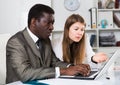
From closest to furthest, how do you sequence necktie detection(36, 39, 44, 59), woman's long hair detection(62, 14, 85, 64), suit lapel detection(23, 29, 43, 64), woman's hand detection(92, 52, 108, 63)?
suit lapel detection(23, 29, 43, 64)
necktie detection(36, 39, 44, 59)
woman's hand detection(92, 52, 108, 63)
woman's long hair detection(62, 14, 85, 64)

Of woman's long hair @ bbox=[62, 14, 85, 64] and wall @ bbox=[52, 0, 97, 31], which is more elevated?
wall @ bbox=[52, 0, 97, 31]

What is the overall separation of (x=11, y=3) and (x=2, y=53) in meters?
2.26

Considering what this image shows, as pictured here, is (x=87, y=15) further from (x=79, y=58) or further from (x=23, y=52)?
(x=23, y=52)

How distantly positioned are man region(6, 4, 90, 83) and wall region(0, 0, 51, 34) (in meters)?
2.10

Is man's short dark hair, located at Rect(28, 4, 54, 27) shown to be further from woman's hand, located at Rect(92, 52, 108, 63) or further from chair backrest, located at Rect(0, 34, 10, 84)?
woman's hand, located at Rect(92, 52, 108, 63)

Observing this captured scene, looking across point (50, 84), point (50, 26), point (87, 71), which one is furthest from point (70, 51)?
point (50, 84)

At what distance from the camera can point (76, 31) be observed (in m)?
2.48

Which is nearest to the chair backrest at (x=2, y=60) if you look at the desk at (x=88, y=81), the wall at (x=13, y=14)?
the desk at (x=88, y=81)

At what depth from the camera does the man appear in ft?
5.33

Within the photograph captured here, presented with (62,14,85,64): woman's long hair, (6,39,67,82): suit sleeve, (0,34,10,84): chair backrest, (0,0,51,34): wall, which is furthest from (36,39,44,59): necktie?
(0,0,51,34): wall

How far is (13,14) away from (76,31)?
1889 millimetres

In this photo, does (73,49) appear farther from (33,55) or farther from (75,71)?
(75,71)

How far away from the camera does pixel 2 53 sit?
6.55 ft

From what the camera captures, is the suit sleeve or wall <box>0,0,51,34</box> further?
wall <box>0,0,51,34</box>
